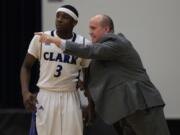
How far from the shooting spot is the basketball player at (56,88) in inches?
135

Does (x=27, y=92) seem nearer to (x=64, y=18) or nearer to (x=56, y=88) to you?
(x=56, y=88)

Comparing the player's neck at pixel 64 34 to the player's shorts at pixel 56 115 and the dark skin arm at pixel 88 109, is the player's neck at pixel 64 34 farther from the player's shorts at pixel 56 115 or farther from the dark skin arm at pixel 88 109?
the player's shorts at pixel 56 115

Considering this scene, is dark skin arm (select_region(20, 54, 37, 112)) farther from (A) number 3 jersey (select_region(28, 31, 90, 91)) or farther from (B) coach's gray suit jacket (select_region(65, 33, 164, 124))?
(B) coach's gray suit jacket (select_region(65, 33, 164, 124))

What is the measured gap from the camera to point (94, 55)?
325 cm

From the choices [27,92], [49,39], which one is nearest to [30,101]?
[27,92]

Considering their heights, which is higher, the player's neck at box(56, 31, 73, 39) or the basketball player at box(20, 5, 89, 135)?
the player's neck at box(56, 31, 73, 39)

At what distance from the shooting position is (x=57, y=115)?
11.2ft

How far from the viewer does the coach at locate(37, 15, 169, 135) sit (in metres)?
3.30

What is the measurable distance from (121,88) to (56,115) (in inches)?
19.0

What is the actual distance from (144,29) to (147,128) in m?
2.19

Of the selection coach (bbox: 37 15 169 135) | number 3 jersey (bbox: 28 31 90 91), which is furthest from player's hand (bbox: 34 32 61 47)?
number 3 jersey (bbox: 28 31 90 91)

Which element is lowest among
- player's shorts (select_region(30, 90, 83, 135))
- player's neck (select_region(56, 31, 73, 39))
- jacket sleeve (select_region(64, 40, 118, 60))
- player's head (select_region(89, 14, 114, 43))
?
player's shorts (select_region(30, 90, 83, 135))

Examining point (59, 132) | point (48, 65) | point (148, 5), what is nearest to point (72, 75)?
point (48, 65)

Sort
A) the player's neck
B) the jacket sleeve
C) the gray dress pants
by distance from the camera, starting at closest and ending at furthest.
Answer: the jacket sleeve → the gray dress pants → the player's neck
